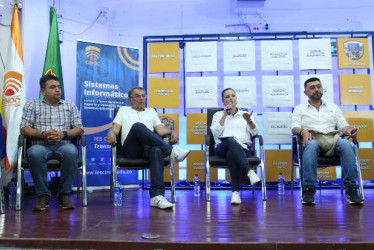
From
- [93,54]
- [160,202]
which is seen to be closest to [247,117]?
[160,202]

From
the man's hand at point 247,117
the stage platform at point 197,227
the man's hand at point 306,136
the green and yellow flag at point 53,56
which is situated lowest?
the stage platform at point 197,227

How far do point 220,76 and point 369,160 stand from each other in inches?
91.8

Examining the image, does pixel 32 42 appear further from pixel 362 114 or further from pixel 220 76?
pixel 362 114

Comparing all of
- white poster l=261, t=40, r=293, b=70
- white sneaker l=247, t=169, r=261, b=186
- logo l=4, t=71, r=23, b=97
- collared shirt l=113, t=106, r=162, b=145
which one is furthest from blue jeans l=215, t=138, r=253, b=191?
logo l=4, t=71, r=23, b=97

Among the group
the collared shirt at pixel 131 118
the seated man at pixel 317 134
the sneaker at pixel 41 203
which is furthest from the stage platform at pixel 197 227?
the collared shirt at pixel 131 118

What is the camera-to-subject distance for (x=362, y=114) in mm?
4320

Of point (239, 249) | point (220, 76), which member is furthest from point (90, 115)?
point (239, 249)

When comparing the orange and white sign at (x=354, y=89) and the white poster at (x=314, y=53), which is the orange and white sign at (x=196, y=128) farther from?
the orange and white sign at (x=354, y=89)

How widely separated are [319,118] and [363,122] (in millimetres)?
1190

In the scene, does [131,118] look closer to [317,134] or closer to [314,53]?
[317,134]

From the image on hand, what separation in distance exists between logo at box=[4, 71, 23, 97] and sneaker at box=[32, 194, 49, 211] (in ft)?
4.90

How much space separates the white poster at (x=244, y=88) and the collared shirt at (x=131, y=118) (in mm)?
1329

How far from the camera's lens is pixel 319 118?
3484 mm

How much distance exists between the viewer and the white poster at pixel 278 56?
449 centimetres
